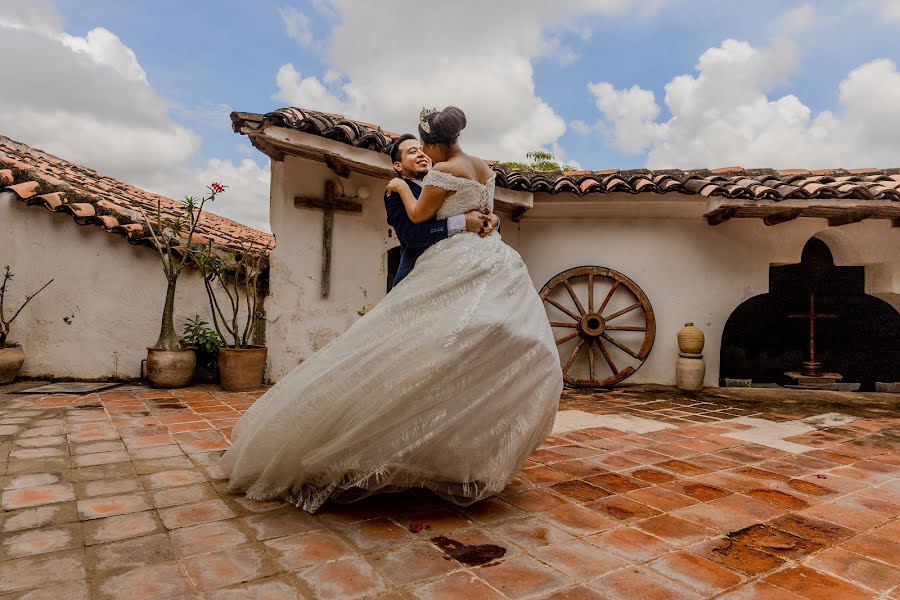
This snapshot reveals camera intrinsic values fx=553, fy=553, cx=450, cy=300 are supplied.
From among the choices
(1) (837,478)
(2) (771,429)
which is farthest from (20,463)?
(2) (771,429)

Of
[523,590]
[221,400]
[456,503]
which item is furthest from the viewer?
[221,400]

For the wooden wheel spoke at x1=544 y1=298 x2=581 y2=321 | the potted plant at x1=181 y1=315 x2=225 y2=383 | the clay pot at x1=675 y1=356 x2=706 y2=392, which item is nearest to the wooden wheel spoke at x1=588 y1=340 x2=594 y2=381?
the wooden wheel spoke at x1=544 y1=298 x2=581 y2=321

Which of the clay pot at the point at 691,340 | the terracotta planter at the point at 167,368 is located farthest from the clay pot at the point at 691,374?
the terracotta planter at the point at 167,368

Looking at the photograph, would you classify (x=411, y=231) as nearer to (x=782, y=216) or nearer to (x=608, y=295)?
(x=608, y=295)

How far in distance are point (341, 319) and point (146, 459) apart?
9.94 feet

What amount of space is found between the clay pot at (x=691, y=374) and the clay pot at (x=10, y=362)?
6.61 meters

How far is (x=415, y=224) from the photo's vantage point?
2340 mm

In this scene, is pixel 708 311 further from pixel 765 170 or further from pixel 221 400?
pixel 221 400

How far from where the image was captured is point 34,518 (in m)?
2.09

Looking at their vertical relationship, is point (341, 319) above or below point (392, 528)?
above

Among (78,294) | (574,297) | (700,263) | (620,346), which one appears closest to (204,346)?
(78,294)

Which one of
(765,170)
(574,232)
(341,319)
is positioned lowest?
(341,319)

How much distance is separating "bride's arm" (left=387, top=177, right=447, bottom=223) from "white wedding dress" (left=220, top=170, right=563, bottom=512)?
0.04 metres

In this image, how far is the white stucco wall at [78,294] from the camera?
536 centimetres
